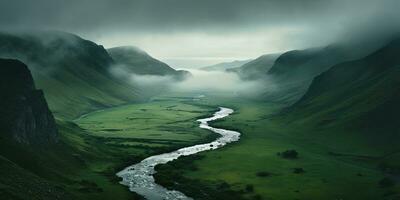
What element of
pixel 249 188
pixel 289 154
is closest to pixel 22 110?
pixel 249 188

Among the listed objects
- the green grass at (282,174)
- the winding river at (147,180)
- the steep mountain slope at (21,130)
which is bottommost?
the green grass at (282,174)

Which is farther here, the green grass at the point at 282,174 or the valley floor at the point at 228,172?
the green grass at the point at 282,174

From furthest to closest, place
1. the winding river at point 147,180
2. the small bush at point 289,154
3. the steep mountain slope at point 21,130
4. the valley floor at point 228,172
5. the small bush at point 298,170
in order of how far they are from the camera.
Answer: the small bush at point 289,154 → the small bush at point 298,170 → the winding river at point 147,180 → the valley floor at point 228,172 → the steep mountain slope at point 21,130

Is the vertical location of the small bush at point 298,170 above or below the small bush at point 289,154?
below

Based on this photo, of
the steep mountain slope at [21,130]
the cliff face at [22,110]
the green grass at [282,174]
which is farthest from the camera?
the cliff face at [22,110]

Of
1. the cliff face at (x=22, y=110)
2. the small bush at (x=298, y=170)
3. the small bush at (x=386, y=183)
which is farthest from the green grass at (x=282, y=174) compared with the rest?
the cliff face at (x=22, y=110)

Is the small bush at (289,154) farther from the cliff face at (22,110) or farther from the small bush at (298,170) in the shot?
the cliff face at (22,110)

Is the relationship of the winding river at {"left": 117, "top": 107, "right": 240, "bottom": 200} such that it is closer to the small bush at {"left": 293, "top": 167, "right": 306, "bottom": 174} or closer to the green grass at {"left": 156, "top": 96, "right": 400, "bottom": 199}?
the green grass at {"left": 156, "top": 96, "right": 400, "bottom": 199}

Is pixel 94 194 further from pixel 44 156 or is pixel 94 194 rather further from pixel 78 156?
pixel 78 156

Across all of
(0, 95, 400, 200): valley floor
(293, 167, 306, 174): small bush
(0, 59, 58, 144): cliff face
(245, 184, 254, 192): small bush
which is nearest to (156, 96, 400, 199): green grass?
(0, 95, 400, 200): valley floor
